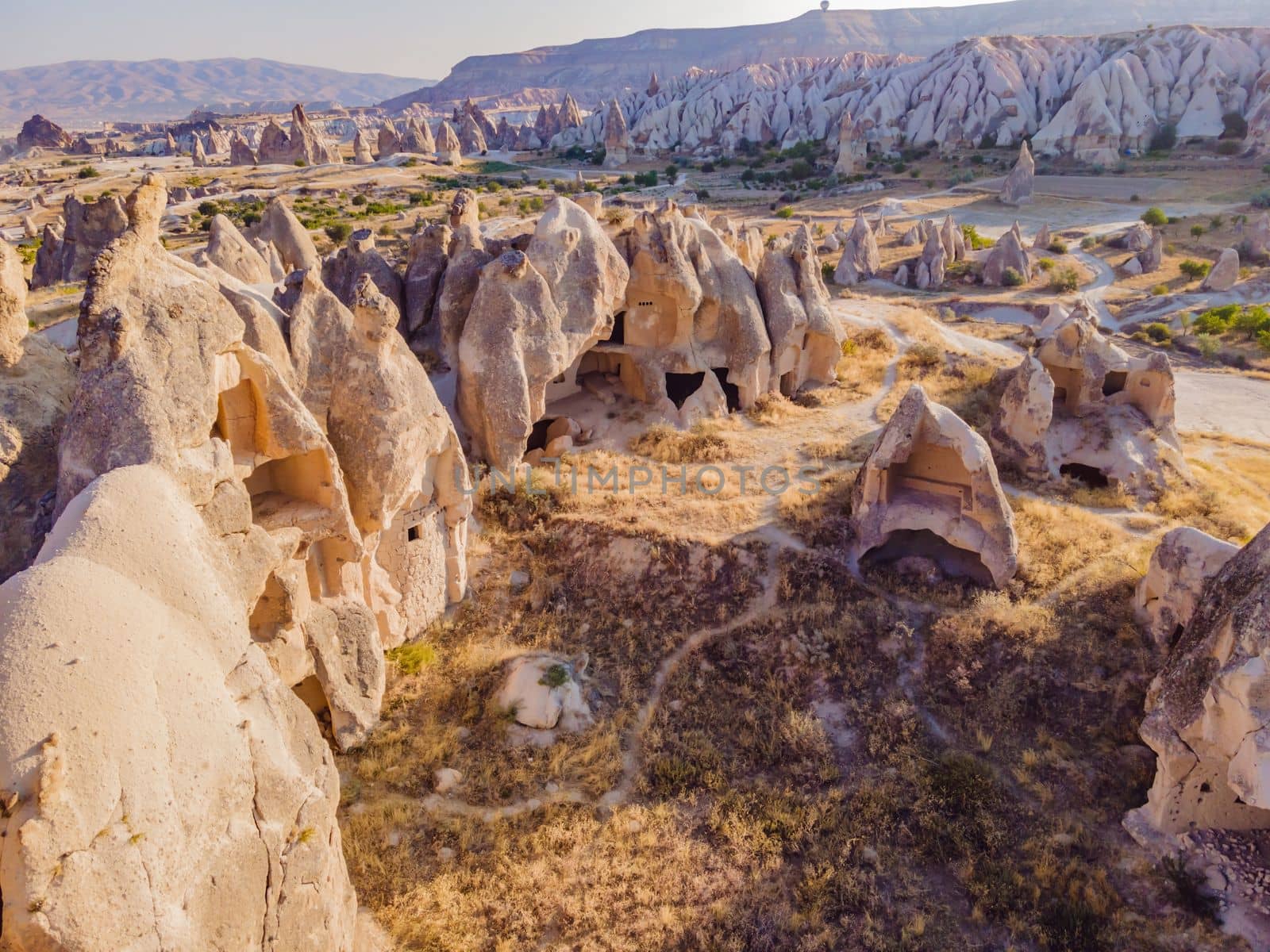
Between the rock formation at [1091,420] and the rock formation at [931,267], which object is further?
the rock formation at [931,267]

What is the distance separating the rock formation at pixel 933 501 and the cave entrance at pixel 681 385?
540cm

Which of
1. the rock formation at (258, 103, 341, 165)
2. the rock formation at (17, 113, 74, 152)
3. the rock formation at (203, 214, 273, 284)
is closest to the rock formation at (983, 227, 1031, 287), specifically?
the rock formation at (203, 214, 273, 284)

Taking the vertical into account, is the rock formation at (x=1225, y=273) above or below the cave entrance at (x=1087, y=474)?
above

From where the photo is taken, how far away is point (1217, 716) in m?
6.84

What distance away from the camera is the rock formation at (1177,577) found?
30.9ft

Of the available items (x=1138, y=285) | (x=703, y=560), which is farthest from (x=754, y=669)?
(x=1138, y=285)

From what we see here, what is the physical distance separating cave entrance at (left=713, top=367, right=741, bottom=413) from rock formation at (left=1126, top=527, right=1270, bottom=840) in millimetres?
10104

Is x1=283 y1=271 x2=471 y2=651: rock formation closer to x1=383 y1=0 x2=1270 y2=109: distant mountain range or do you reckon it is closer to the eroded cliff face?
the eroded cliff face

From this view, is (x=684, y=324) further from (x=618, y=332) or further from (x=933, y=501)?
(x=933, y=501)

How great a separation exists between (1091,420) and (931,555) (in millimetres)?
5277

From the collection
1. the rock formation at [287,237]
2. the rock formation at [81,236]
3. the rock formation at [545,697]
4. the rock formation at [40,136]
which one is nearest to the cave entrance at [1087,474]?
the rock formation at [545,697]

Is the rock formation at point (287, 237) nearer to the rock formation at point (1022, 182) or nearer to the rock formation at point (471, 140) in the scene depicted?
the rock formation at point (1022, 182)

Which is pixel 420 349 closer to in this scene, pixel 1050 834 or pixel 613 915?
pixel 613 915

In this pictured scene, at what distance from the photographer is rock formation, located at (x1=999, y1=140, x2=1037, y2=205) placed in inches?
1807
